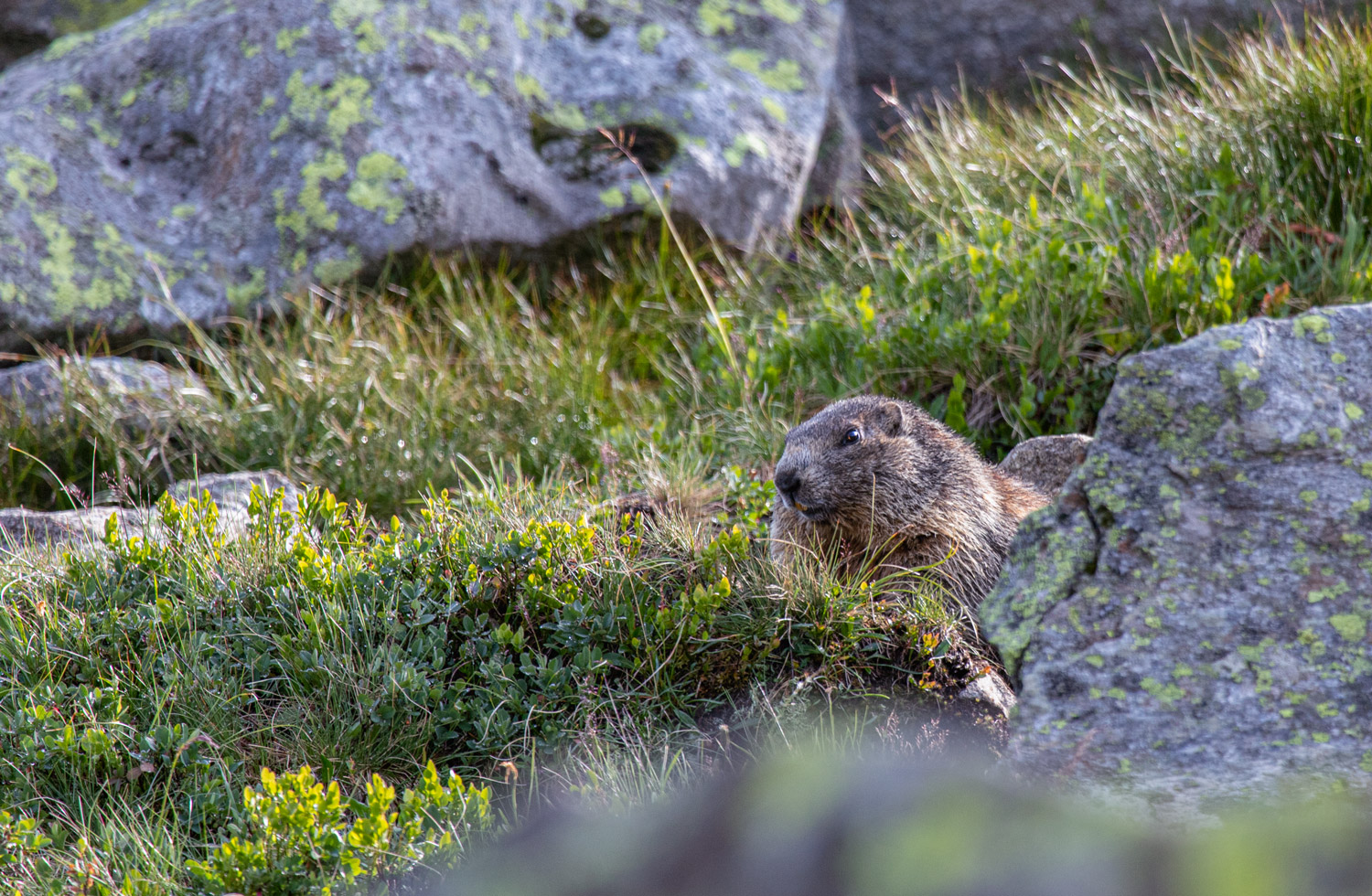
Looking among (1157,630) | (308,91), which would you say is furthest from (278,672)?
(308,91)

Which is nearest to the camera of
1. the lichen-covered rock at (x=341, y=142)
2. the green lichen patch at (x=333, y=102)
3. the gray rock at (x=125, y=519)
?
the gray rock at (x=125, y=519)

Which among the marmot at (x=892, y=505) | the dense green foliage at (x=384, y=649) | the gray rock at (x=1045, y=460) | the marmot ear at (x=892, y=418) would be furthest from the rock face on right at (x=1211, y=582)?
the gray rock at (x=1045, y=460)

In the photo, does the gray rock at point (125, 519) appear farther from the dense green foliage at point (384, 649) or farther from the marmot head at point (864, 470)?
the marmot head at point (864, 470)

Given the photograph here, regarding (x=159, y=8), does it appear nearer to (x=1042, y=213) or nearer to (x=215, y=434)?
(x=215, y=434)

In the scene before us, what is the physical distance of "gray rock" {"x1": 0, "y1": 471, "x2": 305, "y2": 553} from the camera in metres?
4.90

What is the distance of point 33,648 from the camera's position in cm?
417

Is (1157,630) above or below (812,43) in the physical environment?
below

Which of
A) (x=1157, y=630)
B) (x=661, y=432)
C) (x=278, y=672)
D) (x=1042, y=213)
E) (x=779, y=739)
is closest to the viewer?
(x=1157, y=630)

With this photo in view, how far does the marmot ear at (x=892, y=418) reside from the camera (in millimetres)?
5090

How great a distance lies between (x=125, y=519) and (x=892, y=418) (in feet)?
11.6

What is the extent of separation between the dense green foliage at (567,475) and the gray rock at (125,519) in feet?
0.67

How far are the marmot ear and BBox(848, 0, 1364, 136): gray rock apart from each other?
17.5 feet

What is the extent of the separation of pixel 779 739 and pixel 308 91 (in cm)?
586

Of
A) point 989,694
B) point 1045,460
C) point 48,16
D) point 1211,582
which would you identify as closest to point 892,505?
point 989,694
